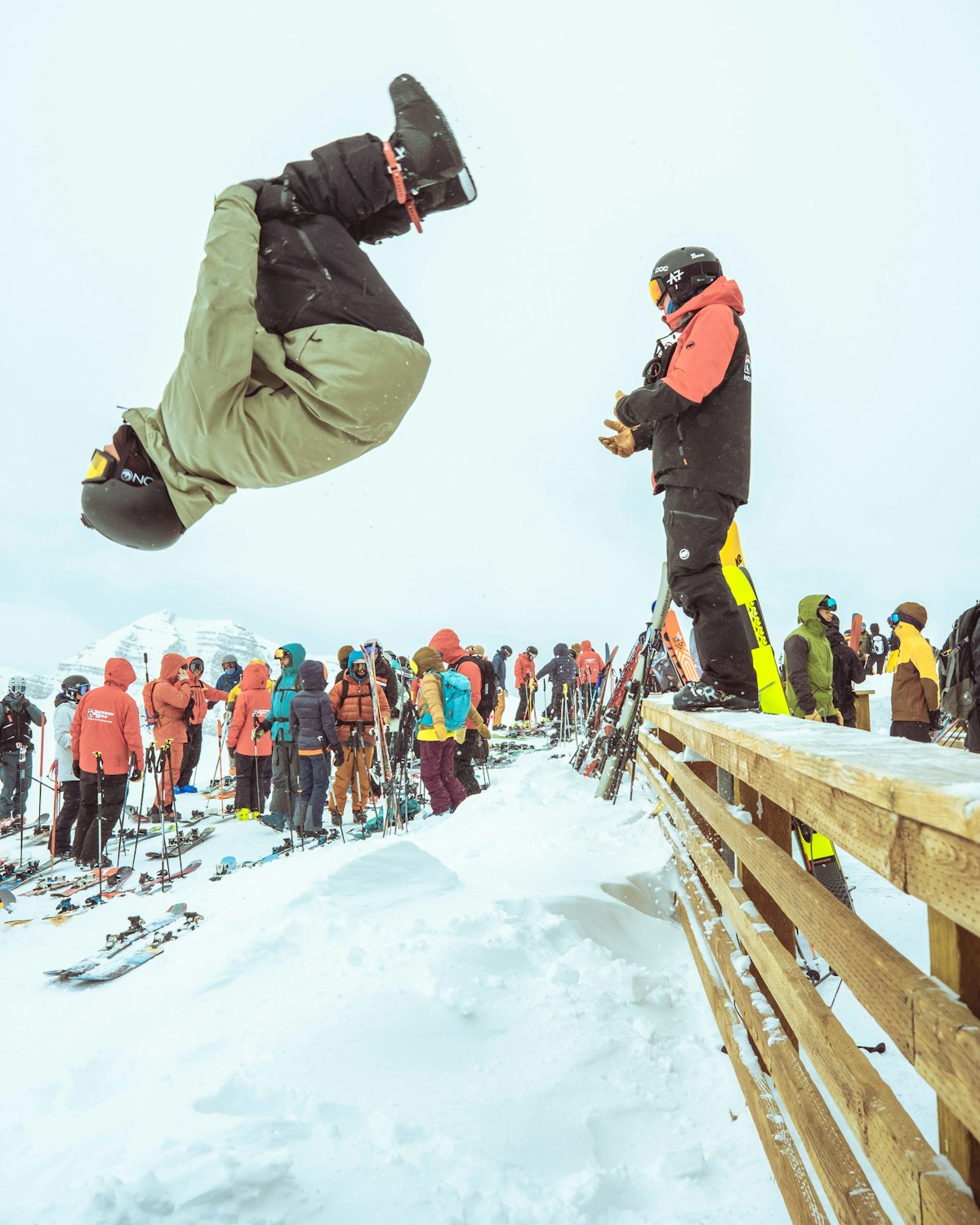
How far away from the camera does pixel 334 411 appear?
6.51ft

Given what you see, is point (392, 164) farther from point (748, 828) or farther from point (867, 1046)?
point (867, 1046)

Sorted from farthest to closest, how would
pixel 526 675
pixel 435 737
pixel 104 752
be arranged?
pixel 526 675 → pixel 435 737 → pixel 104 752

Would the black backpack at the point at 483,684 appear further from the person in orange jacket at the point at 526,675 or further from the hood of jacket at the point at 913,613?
the person in orange jacket at the point at 526,675

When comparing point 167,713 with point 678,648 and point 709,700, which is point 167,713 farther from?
point 709,700

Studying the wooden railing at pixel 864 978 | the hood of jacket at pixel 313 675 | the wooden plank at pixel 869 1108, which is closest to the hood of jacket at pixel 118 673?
the hood of jacket at pixel 313 675

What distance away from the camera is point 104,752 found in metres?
7.75

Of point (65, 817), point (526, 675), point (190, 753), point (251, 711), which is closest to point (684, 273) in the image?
point (251, 711)

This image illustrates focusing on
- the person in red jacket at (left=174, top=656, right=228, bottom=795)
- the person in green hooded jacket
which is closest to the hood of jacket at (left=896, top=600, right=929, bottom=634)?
the person in green hooded jacket

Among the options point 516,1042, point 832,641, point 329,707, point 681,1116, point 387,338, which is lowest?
point 681,1116

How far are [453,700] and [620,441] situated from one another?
530cm

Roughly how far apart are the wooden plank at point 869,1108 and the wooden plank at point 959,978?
46 millimetres

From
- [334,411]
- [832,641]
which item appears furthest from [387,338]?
[832,641]

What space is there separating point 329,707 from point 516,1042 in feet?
21.5

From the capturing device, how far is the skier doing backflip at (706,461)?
11.3 feet
